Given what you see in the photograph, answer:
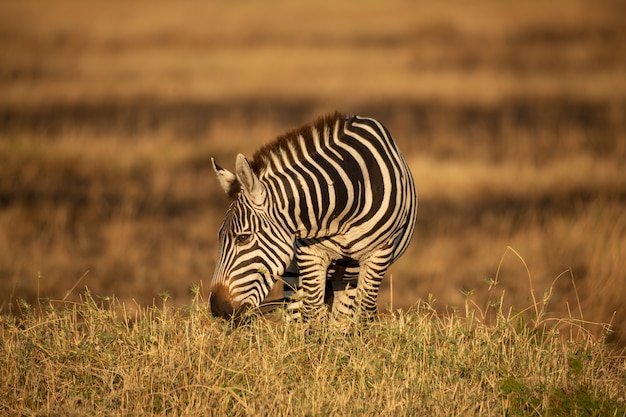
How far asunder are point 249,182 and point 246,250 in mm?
445

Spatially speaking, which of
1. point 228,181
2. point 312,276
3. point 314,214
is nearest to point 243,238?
point 228,181

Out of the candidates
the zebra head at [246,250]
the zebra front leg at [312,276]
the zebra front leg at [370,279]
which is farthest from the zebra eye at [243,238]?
the zebra front leg at [370,279]

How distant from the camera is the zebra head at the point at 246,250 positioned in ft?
19.2

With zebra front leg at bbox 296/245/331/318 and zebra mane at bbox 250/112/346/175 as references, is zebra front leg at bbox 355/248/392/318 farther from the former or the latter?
zebra mane at bbox 250/112/346/175

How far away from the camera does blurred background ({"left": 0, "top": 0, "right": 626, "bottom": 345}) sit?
462 inches

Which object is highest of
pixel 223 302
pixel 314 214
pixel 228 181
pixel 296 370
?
pixel 228 181

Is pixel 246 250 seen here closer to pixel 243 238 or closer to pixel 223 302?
pixel 243 238

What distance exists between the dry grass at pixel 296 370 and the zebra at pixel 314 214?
276 millimetres

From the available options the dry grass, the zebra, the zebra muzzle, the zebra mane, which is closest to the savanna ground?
the dry grass

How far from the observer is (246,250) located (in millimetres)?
5883

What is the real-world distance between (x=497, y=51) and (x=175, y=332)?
70.1ft

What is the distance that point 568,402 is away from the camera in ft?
17.7

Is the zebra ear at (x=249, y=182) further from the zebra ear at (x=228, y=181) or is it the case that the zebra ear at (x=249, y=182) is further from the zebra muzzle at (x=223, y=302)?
the zebra muzzle at (x=223, y=302)

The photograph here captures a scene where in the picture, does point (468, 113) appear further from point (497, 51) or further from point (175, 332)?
point (175, 332)
